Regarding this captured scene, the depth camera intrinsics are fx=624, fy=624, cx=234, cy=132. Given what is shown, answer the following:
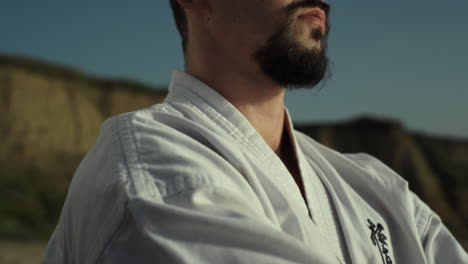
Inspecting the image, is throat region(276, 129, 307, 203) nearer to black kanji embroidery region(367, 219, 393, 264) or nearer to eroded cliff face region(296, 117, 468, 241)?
black kanji embroidery region(367, 219, 393, 264)

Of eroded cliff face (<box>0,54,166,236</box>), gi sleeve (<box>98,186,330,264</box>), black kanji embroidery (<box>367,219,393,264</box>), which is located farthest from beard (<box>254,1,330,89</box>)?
eroded cliff face (<box>0,54,166,236</box>)

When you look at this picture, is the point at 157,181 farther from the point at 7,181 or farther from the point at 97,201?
the point at 7,181

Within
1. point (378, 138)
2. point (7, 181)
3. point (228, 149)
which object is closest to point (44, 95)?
point (7, 181)

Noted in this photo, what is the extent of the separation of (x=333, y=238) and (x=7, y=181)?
19996 mm

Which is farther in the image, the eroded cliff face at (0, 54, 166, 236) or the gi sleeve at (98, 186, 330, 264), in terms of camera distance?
the eroded cliff face at (0, 54, 166, 236)

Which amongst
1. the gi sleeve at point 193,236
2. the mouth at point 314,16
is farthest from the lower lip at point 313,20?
the gi sleeve at point 193,236

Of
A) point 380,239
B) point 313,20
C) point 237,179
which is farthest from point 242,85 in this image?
point 380,239

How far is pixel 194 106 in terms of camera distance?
1.82m

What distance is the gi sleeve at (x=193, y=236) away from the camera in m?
1.33

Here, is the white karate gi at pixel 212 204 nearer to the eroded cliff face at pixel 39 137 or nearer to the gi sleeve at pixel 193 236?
the gi sleeve at pixel 193 236

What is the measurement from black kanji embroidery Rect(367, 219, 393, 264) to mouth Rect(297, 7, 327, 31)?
66 cm

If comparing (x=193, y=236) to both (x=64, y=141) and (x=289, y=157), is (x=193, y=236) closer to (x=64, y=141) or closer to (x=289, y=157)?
(x=289, y=157)

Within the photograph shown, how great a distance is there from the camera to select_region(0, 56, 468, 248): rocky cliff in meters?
19.9

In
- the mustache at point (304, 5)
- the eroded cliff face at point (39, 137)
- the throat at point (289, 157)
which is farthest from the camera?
the eroded cliff face at point (39, 137)
